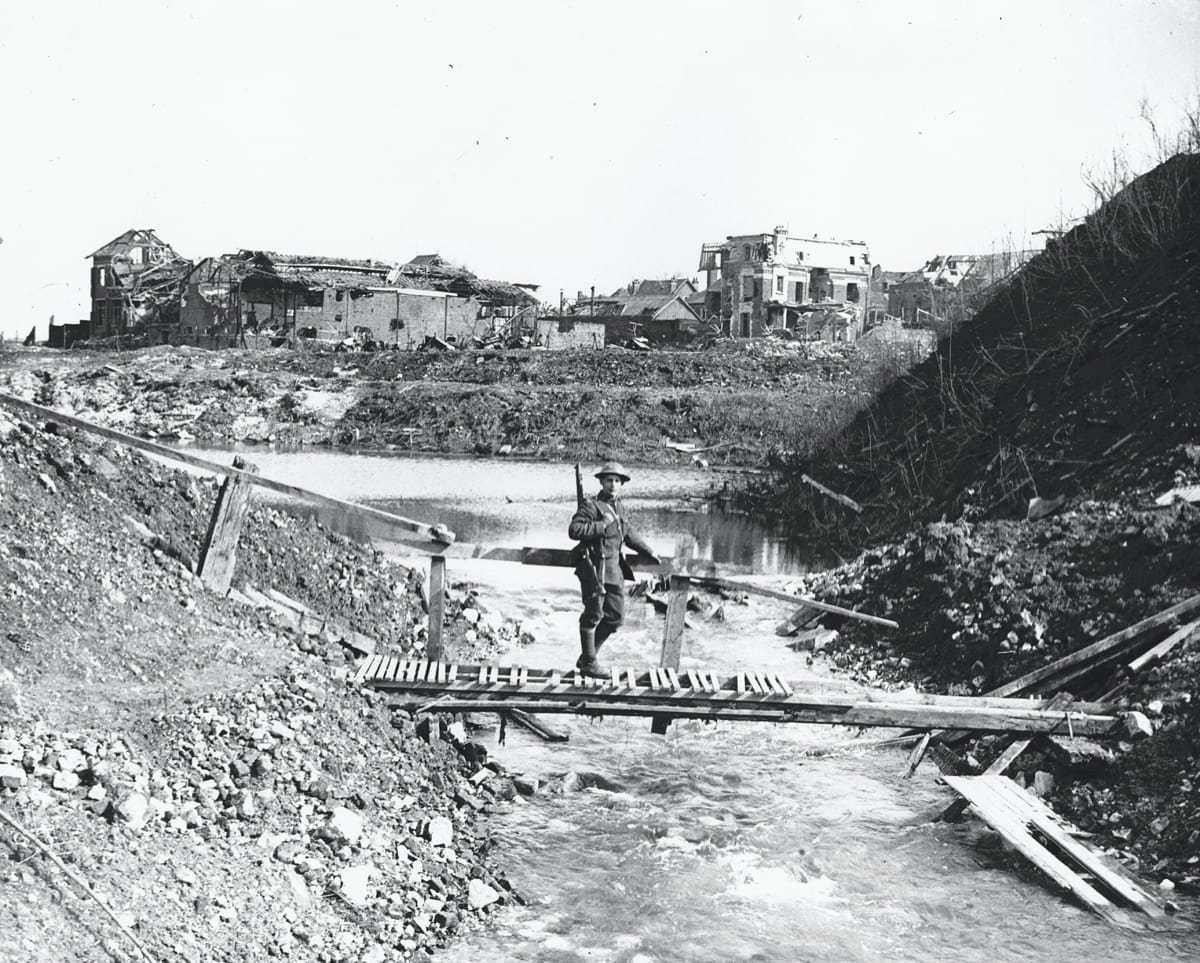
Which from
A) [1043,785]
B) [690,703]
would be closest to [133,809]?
[690,703]

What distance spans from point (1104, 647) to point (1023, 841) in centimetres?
244

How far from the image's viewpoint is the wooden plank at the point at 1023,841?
21.5 ft

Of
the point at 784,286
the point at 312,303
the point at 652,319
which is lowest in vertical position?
the point at 312,303

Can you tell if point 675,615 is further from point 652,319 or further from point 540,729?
point 652,319

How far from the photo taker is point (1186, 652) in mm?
8812

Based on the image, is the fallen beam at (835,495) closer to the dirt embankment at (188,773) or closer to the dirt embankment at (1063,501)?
the dirt embankment at (1063,501)

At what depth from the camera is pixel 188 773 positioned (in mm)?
6109

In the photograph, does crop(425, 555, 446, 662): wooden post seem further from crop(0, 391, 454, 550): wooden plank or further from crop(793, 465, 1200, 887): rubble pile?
crop(793, 465, 1200, 887): rubble pile

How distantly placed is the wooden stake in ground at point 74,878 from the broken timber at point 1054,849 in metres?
5.11

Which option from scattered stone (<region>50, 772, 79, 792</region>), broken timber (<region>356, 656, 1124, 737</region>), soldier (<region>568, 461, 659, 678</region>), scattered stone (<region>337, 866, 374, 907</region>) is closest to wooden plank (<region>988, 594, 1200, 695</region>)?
broken timber (<region>356, 656, 1124, 737</region>)

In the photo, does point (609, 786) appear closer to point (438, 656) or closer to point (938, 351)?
point (438, 656)

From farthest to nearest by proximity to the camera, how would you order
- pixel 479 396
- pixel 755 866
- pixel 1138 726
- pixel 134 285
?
pixel 134 285
pixel 479 396
pixel 1138 726
pixel 755 866

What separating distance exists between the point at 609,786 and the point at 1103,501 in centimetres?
747

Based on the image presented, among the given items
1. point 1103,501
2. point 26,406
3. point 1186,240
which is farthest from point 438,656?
point 1186,240
